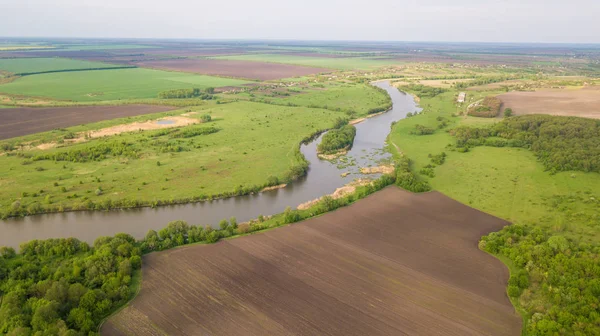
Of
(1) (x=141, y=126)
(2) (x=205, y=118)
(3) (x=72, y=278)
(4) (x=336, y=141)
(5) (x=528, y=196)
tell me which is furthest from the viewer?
(2) (x=205, y=118)

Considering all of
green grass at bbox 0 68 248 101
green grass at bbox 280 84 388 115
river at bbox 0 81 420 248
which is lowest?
river at bbox 0 81 420 248

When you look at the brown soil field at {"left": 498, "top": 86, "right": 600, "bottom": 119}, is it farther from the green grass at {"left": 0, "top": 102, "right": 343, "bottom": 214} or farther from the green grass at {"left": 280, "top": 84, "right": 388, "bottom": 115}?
the green grass at {"left": 0, "top": 102, "right": 343, "bottom": 214}

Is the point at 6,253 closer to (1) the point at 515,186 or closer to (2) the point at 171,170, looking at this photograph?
(2) the point at 171,170

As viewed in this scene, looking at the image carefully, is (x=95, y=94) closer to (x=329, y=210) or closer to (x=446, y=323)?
(x=329, y=210)

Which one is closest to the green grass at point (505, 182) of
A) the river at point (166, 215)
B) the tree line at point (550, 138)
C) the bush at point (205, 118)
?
the tree line at point (550, 138)

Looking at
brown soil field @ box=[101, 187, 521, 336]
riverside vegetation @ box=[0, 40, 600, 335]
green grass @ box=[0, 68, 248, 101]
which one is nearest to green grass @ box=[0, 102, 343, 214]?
riverside vegetation @ box=[0, 40, 600, 335]

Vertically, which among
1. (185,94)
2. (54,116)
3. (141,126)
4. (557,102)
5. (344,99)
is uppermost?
(557,102)

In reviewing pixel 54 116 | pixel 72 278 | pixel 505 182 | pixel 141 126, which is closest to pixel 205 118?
pixel 141 126
